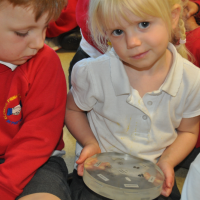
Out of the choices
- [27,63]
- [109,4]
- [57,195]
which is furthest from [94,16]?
[57,195]

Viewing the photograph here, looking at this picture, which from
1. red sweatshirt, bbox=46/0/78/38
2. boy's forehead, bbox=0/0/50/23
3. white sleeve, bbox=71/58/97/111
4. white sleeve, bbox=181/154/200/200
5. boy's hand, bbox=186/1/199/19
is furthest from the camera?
red sweatshirt, bbox=46/0/78/38

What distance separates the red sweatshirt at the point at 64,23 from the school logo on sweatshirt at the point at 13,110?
1.46 m

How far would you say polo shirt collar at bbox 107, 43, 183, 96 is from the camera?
0.77 meters

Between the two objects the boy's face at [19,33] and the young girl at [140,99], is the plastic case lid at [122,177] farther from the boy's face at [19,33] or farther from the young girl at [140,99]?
the boy's face at [19,33]

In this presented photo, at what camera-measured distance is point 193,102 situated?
79cm

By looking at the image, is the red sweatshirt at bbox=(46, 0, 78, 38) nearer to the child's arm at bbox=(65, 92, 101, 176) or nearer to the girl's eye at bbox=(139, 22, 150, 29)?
the child's arm at bbox=(65, 92, 101, 176)

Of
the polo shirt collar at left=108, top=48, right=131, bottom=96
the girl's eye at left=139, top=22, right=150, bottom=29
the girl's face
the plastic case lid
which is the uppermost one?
the girl's eye at left=139, top=22, right=150, bottom=29

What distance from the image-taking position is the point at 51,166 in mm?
779

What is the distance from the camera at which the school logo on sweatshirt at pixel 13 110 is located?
2.36ft

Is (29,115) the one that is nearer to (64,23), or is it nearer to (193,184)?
(193,184)

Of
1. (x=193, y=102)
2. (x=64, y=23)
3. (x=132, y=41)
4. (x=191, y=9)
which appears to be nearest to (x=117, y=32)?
(x=132, y=41)

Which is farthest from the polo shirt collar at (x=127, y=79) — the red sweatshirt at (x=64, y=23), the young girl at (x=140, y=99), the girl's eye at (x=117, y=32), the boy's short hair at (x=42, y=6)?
the red sweatshirt at (x=64, y=23)

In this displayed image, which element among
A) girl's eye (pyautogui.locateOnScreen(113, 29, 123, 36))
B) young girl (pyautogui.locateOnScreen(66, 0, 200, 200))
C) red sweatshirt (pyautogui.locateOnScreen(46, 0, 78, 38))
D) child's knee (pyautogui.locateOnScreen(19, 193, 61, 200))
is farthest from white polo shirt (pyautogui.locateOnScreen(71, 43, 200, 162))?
red sweatshirt (pyautogui.locateOnScreen(46, 0, 78, 38))

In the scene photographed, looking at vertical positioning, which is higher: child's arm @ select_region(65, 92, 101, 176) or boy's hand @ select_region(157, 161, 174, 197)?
child's arm @ select_region(65, 92, 101, 176)
